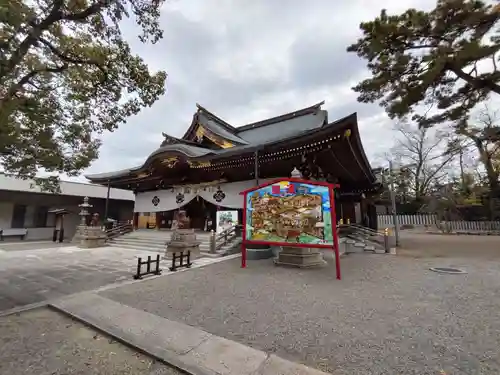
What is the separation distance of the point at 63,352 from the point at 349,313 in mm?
3208

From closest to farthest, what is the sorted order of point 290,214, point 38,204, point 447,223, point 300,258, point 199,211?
point 290,214, point 300,258, point 199,211, point 38,204, point 447,223

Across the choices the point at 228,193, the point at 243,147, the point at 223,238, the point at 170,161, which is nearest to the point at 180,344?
the point at 223,238

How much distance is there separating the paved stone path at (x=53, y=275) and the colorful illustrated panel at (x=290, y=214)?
3.15 meters

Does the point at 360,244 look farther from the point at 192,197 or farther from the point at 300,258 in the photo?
the point at 192,197

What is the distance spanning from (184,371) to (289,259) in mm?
4467

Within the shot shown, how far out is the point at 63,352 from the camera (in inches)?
89.5

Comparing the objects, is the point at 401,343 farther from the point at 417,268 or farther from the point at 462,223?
the point at 462,223

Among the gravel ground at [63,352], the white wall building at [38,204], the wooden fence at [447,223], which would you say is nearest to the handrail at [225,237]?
the gravel ground at [63,352]

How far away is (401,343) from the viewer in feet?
7.69

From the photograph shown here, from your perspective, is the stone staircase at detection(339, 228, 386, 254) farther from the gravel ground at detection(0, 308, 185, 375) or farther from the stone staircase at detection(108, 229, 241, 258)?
the gravel ground at detection(0, 308, 185, 375)

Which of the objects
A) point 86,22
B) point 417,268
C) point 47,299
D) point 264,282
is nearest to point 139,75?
point 86,22

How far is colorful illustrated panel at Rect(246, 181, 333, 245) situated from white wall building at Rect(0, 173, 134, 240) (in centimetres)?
1289

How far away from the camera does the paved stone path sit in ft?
13.0

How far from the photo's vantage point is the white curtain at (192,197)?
963cm
